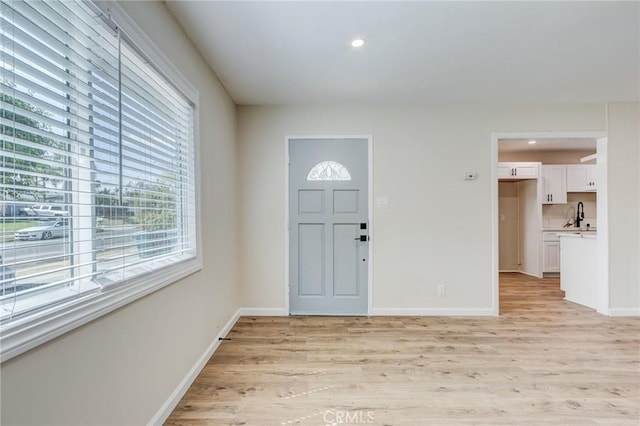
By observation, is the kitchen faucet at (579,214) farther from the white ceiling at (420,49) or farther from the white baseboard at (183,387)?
the white baseboard at (183,387)

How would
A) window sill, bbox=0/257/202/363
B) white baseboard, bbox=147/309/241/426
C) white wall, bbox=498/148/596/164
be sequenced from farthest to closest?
white wall, bbox=498/148/596/164, white baseboard, bbox=147/309/241/426, window sill, bbox=0/257/202/363

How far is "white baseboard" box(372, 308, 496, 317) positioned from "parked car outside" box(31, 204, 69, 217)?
3.14m

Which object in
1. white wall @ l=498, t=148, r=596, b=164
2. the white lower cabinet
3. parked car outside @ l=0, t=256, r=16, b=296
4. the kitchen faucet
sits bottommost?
the white lower cabinet

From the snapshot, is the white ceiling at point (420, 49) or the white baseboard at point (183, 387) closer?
the white baseboard at point (183, 387)

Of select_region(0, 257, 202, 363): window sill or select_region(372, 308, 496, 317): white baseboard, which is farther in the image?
select_region(372, 308, 496, 317): white baseboard

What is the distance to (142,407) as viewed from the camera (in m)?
1.58

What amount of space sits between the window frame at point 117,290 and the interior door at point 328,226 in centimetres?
143

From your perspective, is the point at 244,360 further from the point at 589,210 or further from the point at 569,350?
the point at 589,210

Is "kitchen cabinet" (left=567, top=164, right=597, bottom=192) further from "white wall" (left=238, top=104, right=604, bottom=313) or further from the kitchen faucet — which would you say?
"white wall" (left=238, top=104, right=604, bottom=313)

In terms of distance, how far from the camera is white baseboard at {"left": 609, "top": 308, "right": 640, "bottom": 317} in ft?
11.5

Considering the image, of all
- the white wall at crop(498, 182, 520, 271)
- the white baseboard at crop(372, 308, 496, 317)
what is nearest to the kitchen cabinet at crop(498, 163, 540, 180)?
the white wall at crop(498, 182, 520, 271)

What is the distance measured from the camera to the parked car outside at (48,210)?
1.04m

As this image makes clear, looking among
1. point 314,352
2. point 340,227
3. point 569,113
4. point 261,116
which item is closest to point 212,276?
point 314,352
